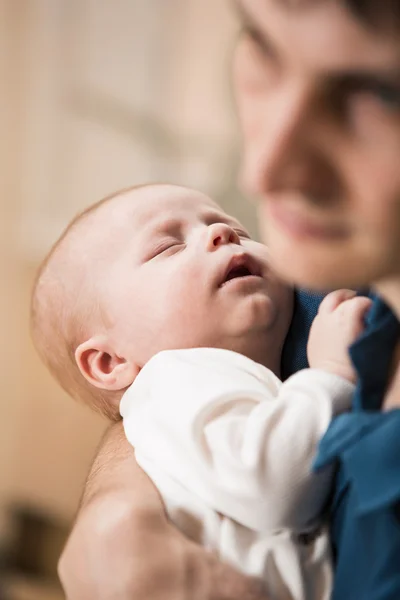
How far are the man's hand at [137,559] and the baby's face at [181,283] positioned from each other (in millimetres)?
198

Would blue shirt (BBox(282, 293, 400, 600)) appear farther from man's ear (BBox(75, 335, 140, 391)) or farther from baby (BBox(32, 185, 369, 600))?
man's ear (BBox(75, 335, 140, 391))

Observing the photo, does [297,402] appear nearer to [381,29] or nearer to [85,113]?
[381,29]

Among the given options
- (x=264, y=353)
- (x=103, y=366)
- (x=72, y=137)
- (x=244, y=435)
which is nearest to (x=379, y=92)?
(x=244, y=435)

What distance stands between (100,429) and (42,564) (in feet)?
1.91

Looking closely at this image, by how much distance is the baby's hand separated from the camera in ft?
2.59

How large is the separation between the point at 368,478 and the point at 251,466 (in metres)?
0.12

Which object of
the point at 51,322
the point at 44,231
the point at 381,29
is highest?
the point at 381,29

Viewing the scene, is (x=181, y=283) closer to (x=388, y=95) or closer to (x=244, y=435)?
(x=244, y=435)

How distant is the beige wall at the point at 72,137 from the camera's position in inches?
106

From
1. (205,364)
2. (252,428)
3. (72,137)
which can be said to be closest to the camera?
(252,428)

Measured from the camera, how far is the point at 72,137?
2908mm

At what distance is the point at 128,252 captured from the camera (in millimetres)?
1034

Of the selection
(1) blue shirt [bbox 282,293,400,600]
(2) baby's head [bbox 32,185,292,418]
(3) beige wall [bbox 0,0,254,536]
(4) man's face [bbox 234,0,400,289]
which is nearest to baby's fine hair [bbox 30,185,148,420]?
(2) baby's head [bbox 32,185,292,418]

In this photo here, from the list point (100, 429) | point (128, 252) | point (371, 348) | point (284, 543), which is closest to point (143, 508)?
point (284, 543)
